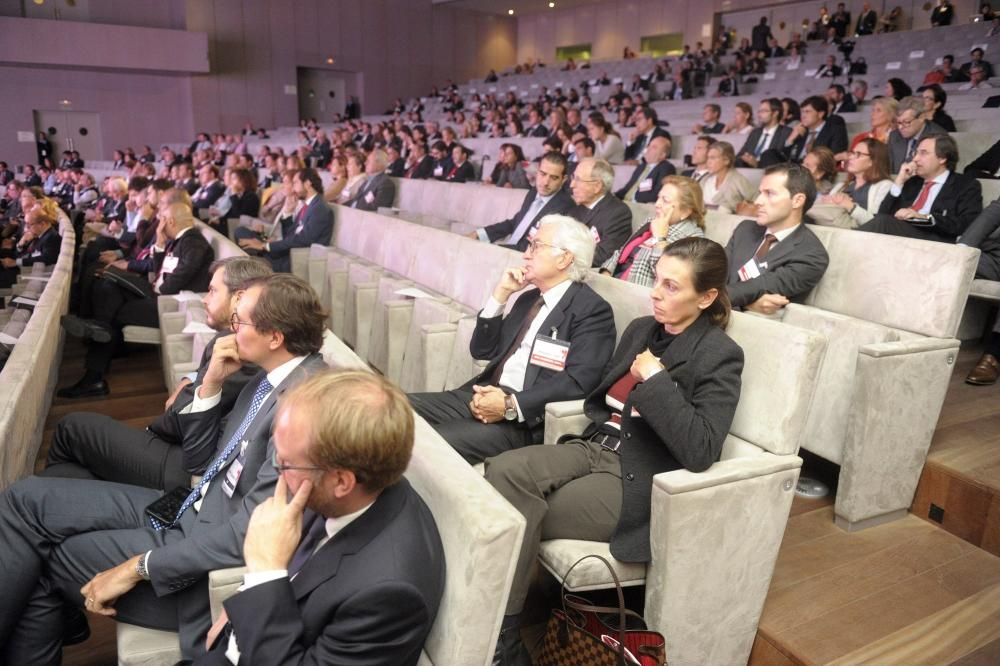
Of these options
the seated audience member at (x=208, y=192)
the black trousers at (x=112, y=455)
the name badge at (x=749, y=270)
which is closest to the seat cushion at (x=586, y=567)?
the black trousers at (x=112, y=455)

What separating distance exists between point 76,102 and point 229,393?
16.7m

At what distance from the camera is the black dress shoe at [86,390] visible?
361 centimetres

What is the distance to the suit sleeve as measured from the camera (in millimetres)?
978

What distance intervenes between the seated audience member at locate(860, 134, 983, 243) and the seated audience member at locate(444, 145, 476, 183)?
462cm

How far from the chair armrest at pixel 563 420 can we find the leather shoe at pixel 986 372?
1.98 m

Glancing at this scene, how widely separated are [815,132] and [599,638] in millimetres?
5198

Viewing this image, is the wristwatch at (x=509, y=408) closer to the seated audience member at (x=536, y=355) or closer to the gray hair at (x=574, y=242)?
the seated audience member at (x=536, y=355)

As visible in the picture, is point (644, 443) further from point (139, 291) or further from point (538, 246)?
point (139, 291)

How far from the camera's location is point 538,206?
166 inches

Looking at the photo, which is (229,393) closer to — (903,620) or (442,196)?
(903,620)

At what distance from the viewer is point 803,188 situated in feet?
8.20

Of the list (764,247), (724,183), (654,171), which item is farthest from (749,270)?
(654,171)

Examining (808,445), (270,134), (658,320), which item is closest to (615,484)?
(658,320)

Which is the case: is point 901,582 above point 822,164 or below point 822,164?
below
